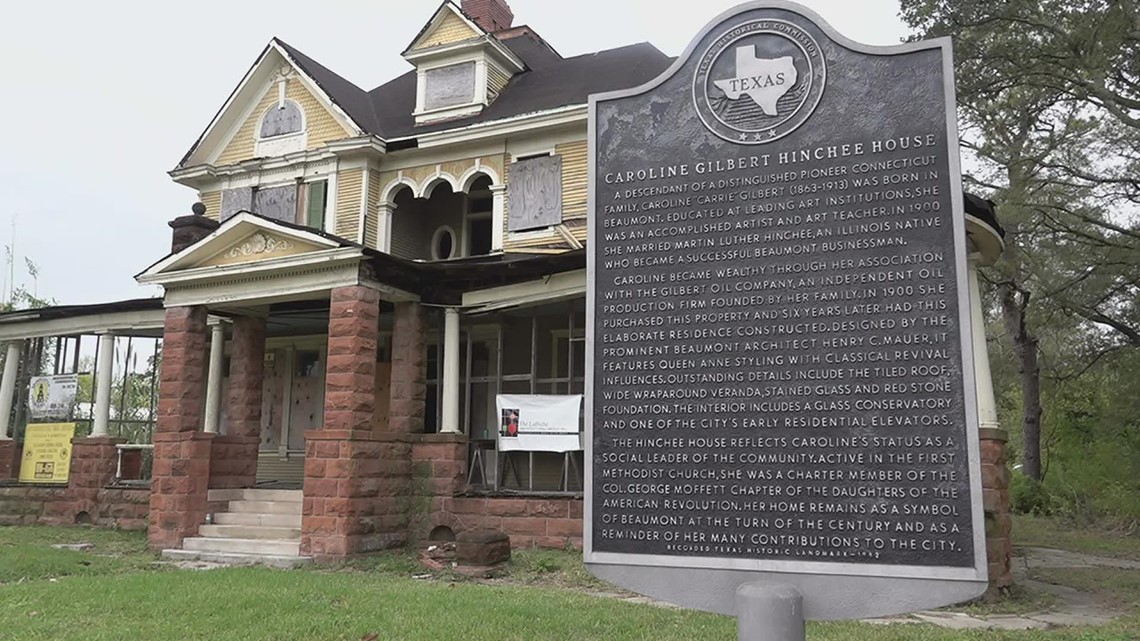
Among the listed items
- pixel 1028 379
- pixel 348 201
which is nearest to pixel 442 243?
pixel 348 201

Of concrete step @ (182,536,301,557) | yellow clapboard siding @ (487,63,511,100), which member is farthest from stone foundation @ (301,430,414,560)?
yellow clapboard siding @ (487,63,511,100)

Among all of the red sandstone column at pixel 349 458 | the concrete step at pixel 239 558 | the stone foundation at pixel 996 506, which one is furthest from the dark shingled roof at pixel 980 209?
the concrete step at pixel 239 558

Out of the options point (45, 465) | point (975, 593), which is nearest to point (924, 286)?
point (975, 593)

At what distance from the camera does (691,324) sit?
4.94 meters

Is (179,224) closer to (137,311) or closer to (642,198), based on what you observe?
(137,311)

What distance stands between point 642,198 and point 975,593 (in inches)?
105

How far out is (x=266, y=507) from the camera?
1455 centimetres

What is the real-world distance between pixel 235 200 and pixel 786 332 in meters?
16.3

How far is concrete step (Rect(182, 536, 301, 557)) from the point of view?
1278 cm

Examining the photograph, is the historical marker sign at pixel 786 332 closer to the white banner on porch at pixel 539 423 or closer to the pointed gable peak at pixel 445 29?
the white banner on porch at pixel 539 423

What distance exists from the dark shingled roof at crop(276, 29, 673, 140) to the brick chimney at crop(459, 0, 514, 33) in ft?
3.95

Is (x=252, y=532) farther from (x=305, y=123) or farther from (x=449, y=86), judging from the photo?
(x=449, y=86)

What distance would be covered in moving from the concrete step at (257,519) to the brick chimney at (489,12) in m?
12.2

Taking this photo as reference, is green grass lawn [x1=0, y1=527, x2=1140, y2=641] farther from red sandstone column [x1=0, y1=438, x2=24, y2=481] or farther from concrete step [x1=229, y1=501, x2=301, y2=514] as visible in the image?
red sandstone column [x1=0, y1=438, x2=24, y2=481]
